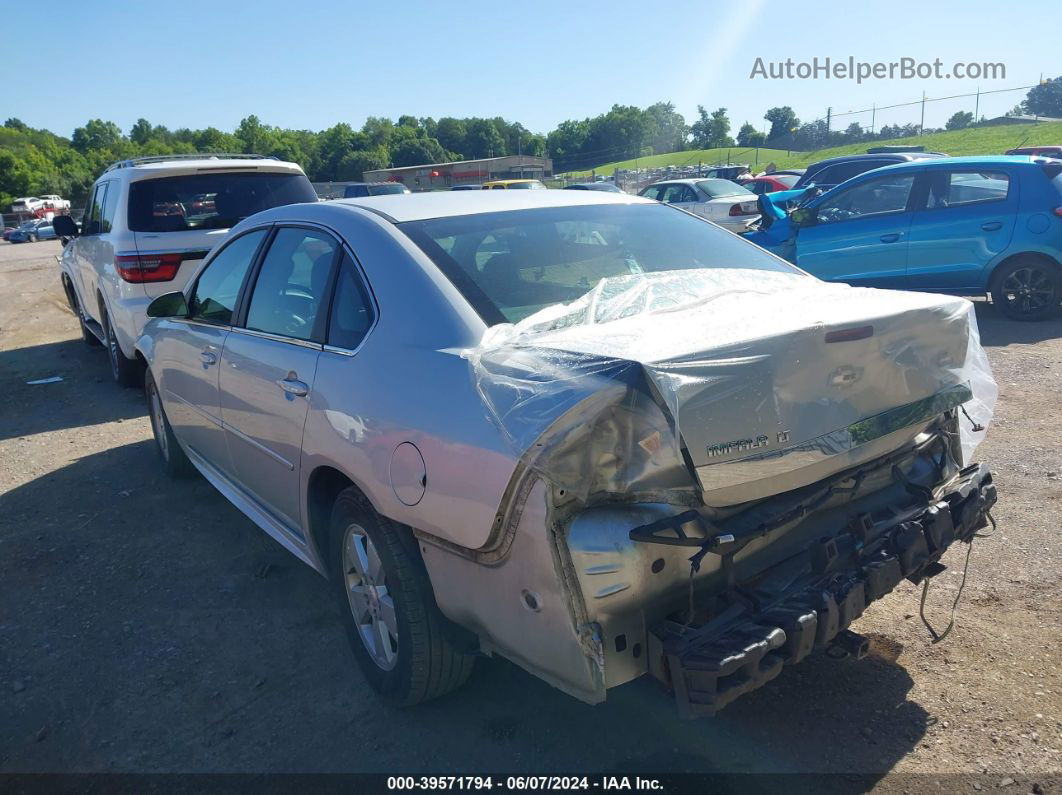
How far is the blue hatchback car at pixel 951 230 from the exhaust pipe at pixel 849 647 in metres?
7.15

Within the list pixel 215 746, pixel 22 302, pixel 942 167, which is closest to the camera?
pixel 215 746

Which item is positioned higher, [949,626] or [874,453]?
[874,453]

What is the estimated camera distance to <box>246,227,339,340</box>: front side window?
3.34 metres

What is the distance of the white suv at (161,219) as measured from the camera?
7172mm

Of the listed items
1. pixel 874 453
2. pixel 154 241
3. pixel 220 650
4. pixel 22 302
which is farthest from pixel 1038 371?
pixel 22 302

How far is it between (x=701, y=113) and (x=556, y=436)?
122m

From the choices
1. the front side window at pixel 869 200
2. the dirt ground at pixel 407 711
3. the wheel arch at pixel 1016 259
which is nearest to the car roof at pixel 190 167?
the dirt ground at pixel 407 711

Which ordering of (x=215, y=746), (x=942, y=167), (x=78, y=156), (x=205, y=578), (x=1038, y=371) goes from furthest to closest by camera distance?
(x=78, y=156) < (x=942, y=167) < (x=1038, y=371) < (x=205, y=578) < (x=215, y=746)

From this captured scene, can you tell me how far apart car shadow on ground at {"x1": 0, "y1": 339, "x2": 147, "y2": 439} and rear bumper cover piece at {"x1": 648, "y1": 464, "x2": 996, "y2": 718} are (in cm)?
637

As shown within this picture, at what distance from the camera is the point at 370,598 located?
119 inches

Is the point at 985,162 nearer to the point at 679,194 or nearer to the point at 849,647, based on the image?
the point at 849,647

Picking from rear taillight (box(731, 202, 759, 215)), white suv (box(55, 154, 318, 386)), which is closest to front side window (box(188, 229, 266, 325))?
white suv (box(55, 154, 318, 386))

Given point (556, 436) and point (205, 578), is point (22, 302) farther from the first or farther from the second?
point (556, 436)

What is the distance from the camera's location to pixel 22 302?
1611 centimetres
